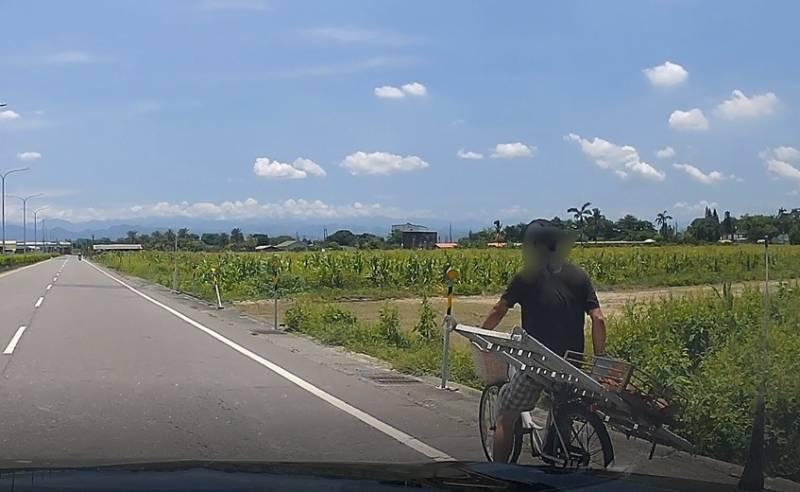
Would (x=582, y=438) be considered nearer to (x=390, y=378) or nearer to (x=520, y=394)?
(x=520, y=394)

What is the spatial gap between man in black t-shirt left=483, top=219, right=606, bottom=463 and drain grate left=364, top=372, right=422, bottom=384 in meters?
6.69

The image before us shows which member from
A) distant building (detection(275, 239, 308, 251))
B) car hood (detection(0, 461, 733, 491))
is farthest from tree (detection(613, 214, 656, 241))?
distant building (detection(275, 239, 308, 251))

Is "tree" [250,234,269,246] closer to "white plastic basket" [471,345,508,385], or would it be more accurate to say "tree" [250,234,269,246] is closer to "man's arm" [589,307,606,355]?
"white plastic basket" [471,345,508,385]

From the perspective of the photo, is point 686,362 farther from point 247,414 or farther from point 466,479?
point 466,479

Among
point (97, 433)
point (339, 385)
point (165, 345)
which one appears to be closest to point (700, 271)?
point (165, 345)

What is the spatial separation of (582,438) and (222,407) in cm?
535

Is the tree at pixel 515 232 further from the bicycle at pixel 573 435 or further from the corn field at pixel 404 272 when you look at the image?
the corn field at pixel 404 272

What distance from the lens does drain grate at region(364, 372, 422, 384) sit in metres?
13.5

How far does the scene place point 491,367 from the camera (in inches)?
280

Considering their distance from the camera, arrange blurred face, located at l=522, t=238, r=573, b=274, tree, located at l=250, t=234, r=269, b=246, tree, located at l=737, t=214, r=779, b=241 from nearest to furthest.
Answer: blurred face, located at l=522, t=238, r=573, b=274, tree, located at l=737, t=214, r=779, b=241, tree, located at l=250, t=234, r=269, b=246

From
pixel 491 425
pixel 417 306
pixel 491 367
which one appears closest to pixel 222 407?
pixel 491 425

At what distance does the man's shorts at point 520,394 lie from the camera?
6.54 meters

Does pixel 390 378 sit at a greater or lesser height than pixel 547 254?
lesser

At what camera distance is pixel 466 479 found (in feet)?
14.7
